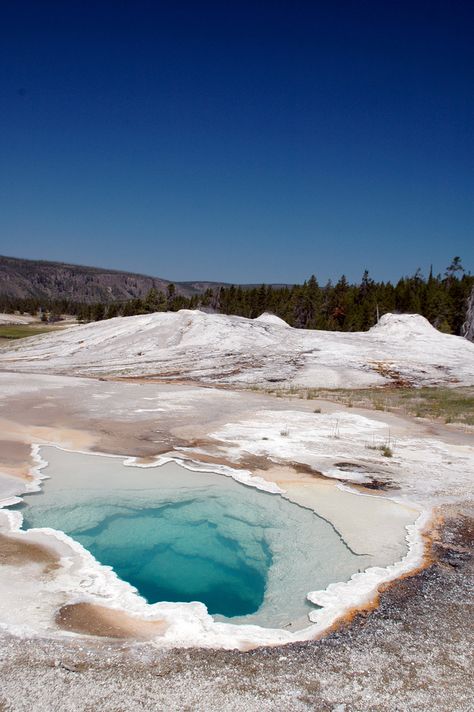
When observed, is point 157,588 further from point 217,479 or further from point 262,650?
point 217,479

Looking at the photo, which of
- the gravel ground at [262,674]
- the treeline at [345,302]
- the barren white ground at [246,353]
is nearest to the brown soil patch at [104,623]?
the gravel ground at [262,674]

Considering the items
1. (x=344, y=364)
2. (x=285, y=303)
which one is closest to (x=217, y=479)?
(x=344, y=364)

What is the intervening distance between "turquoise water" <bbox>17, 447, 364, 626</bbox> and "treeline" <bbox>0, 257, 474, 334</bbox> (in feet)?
203

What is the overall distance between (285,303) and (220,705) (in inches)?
3088

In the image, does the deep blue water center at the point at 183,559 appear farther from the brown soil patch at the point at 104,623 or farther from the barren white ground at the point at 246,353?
the barren white ground at the point at 246,353

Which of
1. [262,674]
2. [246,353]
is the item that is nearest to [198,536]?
[262,674]

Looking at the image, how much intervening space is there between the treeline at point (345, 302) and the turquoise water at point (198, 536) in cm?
6191

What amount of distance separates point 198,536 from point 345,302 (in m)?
73.9

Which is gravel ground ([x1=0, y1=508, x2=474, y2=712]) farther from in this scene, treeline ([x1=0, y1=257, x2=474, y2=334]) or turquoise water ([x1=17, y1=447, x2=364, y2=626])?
treeline ([x1=0, y1=257, x2=474, y2=334])

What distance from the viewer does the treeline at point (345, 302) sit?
7000 cm

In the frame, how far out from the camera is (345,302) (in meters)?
79.0

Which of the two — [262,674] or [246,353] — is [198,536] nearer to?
[262,674]

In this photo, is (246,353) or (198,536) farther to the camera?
(246,353)

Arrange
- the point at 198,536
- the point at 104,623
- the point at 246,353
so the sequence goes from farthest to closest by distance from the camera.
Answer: the point at 246,353 < the point at 198,536 < the point at 104,623
